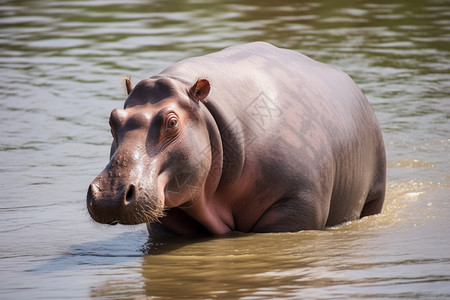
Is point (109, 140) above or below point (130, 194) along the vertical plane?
below

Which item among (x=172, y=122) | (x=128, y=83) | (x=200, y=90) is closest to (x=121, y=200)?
(x=172, y=122)

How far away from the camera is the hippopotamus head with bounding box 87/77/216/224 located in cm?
595

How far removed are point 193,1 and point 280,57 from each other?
13702 mm

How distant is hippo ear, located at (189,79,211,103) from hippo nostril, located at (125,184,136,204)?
2.80 feet

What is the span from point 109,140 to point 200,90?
4.13 meters

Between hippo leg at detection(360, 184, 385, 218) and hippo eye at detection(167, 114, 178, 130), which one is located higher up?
hippo eye at detection(167, 114, 178, 130)

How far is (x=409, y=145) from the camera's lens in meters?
10.1

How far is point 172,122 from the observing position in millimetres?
6352

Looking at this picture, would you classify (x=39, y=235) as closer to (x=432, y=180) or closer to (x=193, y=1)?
(x=432, y=180)

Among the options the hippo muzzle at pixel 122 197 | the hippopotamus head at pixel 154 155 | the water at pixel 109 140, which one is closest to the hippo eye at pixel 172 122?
the hippopotamus head at pixel 154 155

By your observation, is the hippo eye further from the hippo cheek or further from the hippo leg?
the hippo leg

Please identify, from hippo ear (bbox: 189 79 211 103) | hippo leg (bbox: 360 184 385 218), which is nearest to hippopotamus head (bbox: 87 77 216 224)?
hippo ear (bbox: 189 79 211 103)

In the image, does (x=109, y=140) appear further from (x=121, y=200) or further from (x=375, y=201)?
(x=121, y=200)

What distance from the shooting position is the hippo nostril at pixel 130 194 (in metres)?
5.97
